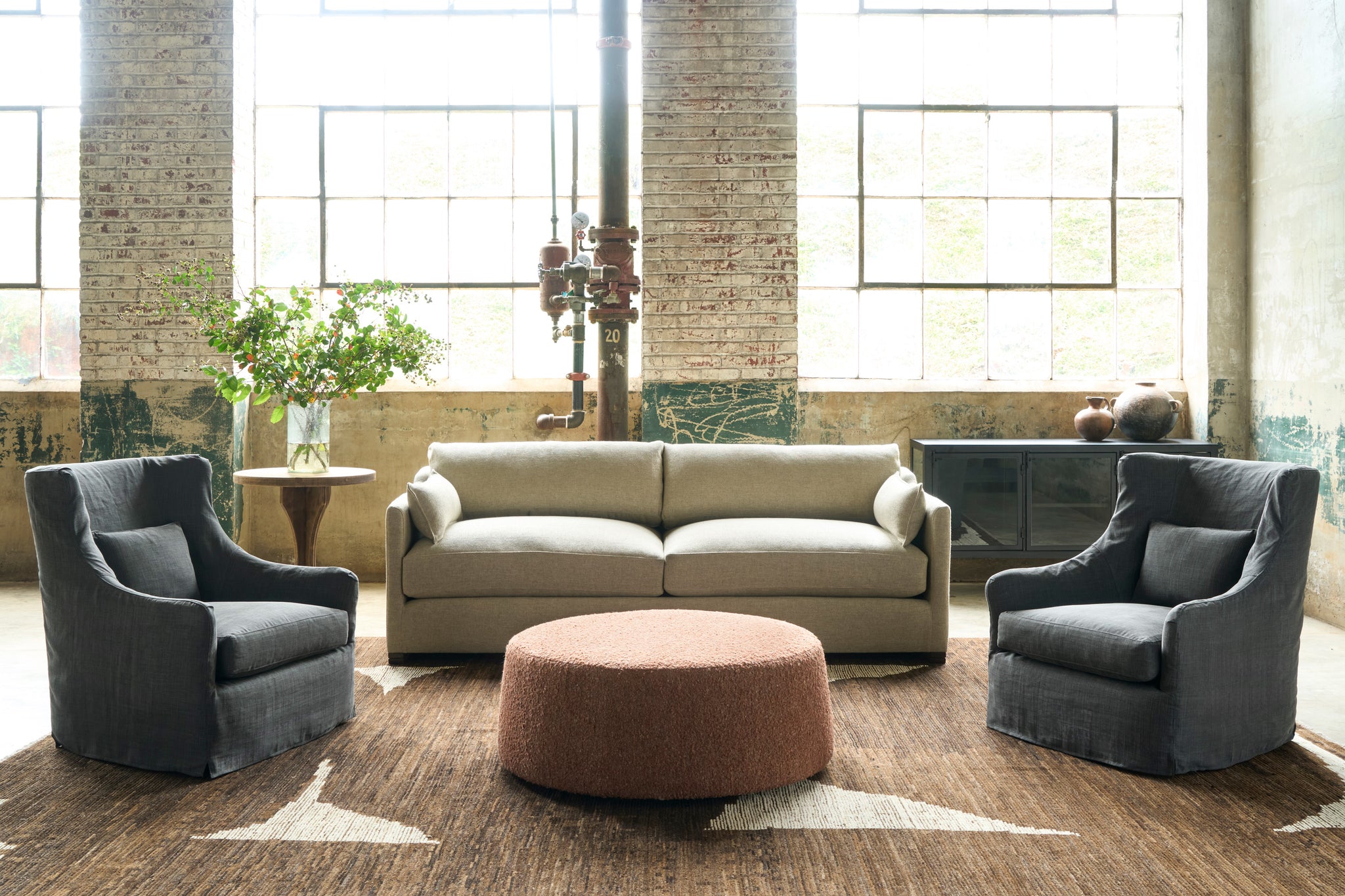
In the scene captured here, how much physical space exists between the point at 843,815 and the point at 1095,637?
898 mm

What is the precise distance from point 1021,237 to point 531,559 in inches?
139

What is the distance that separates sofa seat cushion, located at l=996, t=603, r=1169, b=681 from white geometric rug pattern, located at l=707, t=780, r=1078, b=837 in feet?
1.84

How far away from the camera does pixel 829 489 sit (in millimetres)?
4430

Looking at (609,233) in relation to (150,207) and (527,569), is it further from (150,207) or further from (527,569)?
Answer: (150,207)

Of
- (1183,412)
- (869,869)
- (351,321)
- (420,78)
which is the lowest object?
(869,869)

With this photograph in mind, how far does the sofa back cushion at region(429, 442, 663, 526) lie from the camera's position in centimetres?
441

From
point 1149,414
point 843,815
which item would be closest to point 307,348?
point 843,815

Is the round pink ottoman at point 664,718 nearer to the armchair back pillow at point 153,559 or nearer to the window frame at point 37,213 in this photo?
the armchair back pillow at point 153,559

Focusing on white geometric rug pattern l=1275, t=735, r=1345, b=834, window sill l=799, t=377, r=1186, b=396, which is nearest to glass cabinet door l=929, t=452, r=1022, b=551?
window sill l=799, t=377, r=1186, b=396

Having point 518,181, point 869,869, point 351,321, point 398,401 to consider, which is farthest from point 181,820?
point 518,181

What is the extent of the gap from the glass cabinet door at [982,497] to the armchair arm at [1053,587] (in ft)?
5.93

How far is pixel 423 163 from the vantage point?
18.7 ft

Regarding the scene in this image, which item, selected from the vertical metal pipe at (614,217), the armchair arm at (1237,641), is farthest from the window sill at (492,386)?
the armchair arm at (1237,641)

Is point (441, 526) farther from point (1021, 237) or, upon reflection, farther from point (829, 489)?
point (1021, 237)
